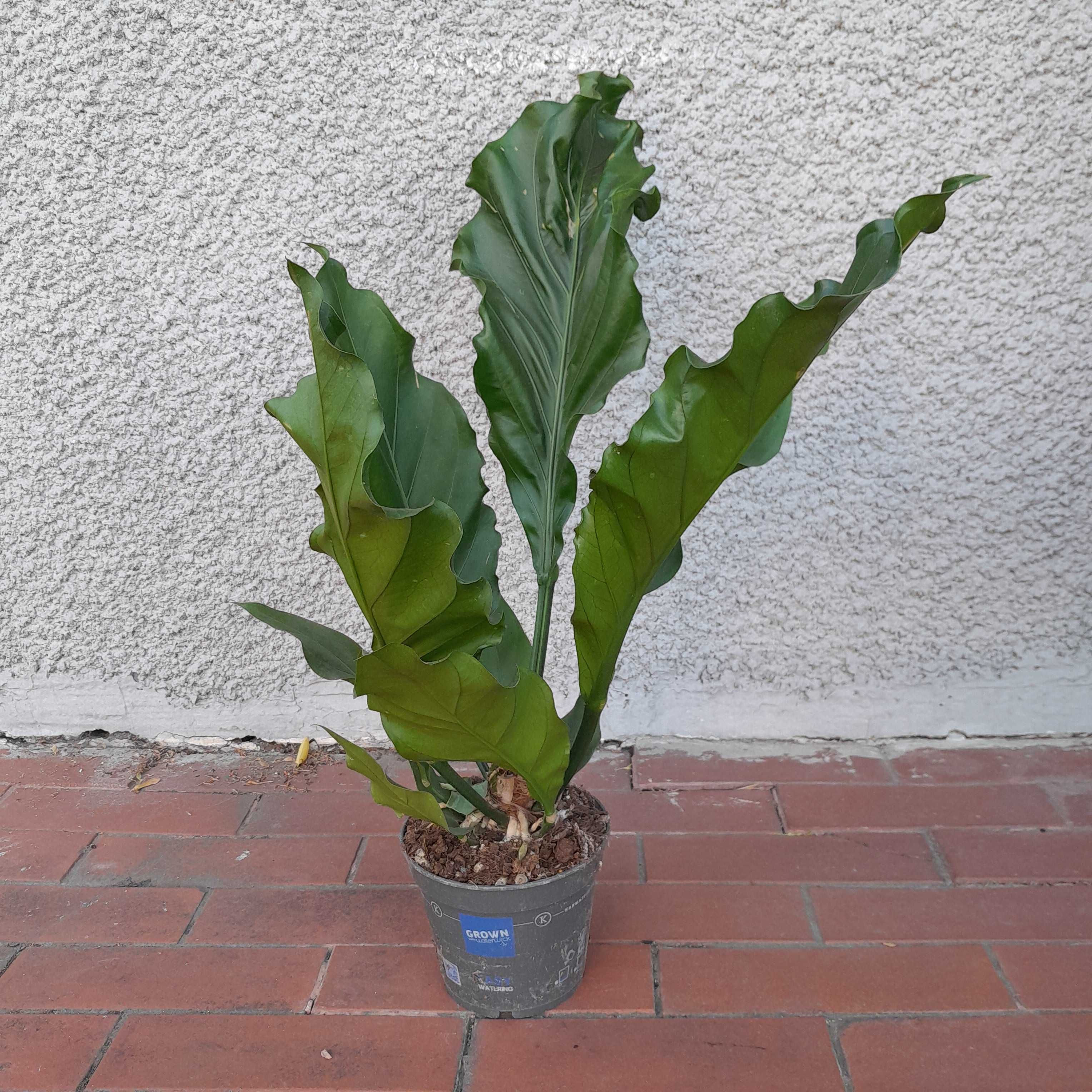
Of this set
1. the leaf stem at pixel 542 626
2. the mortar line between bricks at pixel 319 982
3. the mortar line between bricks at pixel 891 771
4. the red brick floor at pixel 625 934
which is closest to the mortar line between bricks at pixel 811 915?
the red brick floor at pixel 625 934

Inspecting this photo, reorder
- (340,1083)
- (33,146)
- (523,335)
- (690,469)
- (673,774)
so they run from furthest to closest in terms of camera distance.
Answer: (673,774) → (33,146) → (523,335) → (340,1083) → (690,469)

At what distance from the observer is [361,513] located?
0.94 meters

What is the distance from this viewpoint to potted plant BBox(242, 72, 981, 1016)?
925mm

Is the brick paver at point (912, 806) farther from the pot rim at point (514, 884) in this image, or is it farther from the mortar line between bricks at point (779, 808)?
the pot rim at point (514, 884)

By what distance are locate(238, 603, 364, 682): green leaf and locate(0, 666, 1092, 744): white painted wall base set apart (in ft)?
2.54

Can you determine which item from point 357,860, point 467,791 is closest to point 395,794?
point 467,791

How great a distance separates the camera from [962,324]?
1668 mm

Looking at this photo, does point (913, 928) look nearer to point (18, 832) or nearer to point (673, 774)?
point (673, 774)

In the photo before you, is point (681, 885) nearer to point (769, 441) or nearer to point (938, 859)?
point (938, 859)

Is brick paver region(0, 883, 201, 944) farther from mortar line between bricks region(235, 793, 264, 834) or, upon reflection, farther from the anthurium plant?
the anthurium plant

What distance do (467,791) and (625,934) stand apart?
14.8 inches

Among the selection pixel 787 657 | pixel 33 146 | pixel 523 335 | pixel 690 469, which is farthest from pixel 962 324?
pixel 33 146

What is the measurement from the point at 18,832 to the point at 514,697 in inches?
44.6

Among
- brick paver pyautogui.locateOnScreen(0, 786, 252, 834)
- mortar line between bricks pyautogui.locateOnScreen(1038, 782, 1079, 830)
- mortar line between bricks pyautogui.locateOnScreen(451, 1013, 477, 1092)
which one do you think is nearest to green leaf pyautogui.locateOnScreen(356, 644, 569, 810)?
mortar line between bricks pyautogui.locateOnScreen(451, 1013, 477, 1092)
